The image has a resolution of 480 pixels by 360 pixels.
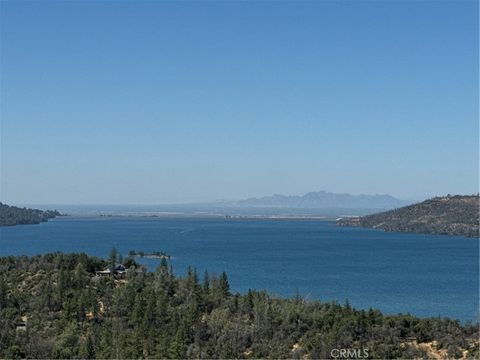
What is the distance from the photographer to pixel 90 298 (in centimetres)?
4884

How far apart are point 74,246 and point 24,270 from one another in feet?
238

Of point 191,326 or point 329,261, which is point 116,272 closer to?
point 191,326

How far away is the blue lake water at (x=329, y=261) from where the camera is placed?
73125 millimetres

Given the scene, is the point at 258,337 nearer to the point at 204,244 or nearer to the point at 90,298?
the point at 90,298

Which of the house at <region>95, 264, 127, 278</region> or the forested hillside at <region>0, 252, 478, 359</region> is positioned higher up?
the house at <region>95, 264, 127, 278</region>

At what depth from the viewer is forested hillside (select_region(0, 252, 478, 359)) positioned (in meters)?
39.9

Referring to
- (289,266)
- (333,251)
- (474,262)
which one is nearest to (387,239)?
(333,251)

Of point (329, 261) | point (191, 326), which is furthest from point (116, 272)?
point (329, 261)

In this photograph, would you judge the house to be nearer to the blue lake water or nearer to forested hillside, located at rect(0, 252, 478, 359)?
forested hillside, located at rect(0, 252, 478, 359)

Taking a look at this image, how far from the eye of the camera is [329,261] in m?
109

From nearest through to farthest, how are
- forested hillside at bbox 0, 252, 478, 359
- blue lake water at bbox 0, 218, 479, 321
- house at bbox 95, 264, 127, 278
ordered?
1. forested hillside at bbox 0, 252, 478, 359
2. house at bbox 95, 264, 127, 278
3. blue lake water at bbox 0, 218, 479, 321

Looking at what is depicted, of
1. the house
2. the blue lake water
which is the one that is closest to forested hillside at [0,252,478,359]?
the house

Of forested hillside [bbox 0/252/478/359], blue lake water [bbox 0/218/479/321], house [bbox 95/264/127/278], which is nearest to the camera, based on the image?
forested hillside [bbox 0/252/478/359]

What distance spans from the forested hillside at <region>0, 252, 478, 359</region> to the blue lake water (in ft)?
62.3
